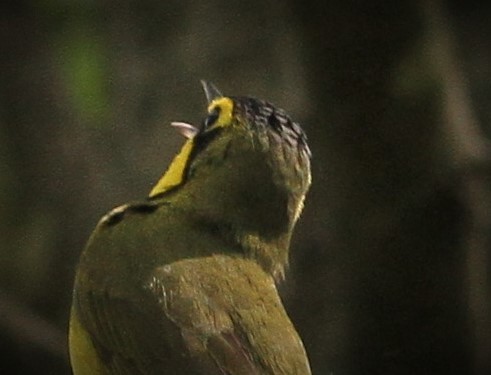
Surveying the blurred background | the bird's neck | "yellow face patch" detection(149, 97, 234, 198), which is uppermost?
"yellow face patch" detection(149, 97, 234, 198)

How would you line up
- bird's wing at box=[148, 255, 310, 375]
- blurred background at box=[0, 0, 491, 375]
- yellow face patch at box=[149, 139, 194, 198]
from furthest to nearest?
blurred background at box=[0, 0, 491, 375], yellow face patch at box=[149, 139, 194, 198], bird's wing at box=[148, 255, 310, 375]

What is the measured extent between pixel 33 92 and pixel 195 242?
1.96 meters

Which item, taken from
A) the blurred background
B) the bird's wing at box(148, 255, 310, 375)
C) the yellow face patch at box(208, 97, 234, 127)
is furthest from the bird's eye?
the blurred background

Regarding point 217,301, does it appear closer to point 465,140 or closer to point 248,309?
point 248,309

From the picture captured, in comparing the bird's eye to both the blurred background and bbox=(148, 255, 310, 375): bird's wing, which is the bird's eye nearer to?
bbox=(148, 255, 310, 375): bird's wing

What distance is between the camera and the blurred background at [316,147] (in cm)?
380

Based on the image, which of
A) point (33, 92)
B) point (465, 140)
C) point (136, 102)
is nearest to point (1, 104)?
point (33, 92)

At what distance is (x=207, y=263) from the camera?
2.61 metres

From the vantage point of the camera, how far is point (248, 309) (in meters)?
2.53

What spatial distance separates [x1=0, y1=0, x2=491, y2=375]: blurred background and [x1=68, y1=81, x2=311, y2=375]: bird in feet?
3.38

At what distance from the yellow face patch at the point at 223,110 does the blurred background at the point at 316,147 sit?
1024 mm

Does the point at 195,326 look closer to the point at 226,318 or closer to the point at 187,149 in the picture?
the point at 226,318

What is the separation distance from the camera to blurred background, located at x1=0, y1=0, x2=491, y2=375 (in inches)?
150

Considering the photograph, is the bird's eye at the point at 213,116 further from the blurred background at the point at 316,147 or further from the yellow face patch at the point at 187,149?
the blurred background at the point at 316,147
